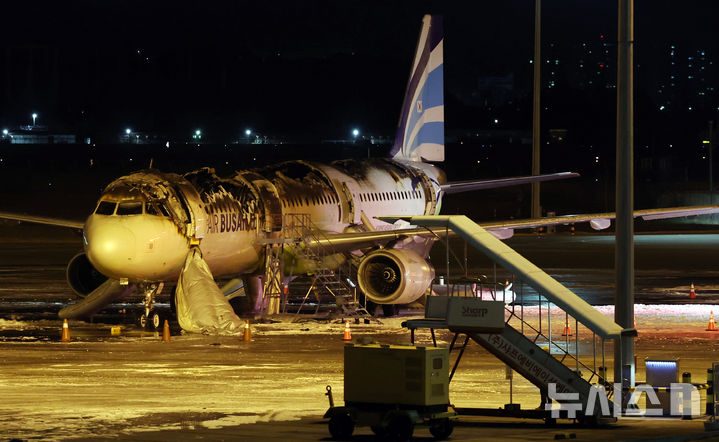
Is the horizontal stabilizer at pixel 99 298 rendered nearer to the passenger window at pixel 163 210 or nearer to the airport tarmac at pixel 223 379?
the airport tarmac at pixel 223 379

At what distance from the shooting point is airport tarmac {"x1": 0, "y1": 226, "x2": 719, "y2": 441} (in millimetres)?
17719

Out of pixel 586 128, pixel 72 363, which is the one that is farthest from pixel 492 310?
pixel 586 128

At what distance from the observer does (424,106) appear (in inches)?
1831

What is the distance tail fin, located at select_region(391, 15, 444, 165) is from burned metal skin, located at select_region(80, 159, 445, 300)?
455cm

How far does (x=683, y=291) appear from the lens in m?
42.0

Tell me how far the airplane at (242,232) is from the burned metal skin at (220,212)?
3 cm

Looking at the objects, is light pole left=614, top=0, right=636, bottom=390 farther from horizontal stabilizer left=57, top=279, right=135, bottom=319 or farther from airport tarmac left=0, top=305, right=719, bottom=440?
horizontal stabilizer left=57, top=279, right=135, bottom=319

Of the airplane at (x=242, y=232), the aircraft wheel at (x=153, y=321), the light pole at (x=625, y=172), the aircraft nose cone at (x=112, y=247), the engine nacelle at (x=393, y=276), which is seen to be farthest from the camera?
the engine nacelle at (x=393, y=276)

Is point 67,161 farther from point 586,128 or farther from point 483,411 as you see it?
point 483,411

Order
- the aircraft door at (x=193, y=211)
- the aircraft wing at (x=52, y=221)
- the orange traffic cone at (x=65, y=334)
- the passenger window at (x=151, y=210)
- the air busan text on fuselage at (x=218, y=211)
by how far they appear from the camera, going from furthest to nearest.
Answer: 1. the aircraft wing at (x=52, y=221)
2. the aircraft door at (x=193, y=211)
3. the passenger window at (x=151, y=210)
4. the air busan text on fuselage at (x=218, y=211)
5. the orange traffic cone at (x=65, y=334)

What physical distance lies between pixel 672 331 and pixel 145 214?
13401 millimetres

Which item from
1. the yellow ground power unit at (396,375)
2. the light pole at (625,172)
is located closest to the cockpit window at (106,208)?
the yellow ground power unit at (396,375)

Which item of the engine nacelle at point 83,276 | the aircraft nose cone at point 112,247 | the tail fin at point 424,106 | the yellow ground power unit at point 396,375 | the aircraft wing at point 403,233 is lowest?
the yellow ground power unit at point 396,375

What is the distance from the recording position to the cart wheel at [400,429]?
54.9 ft
